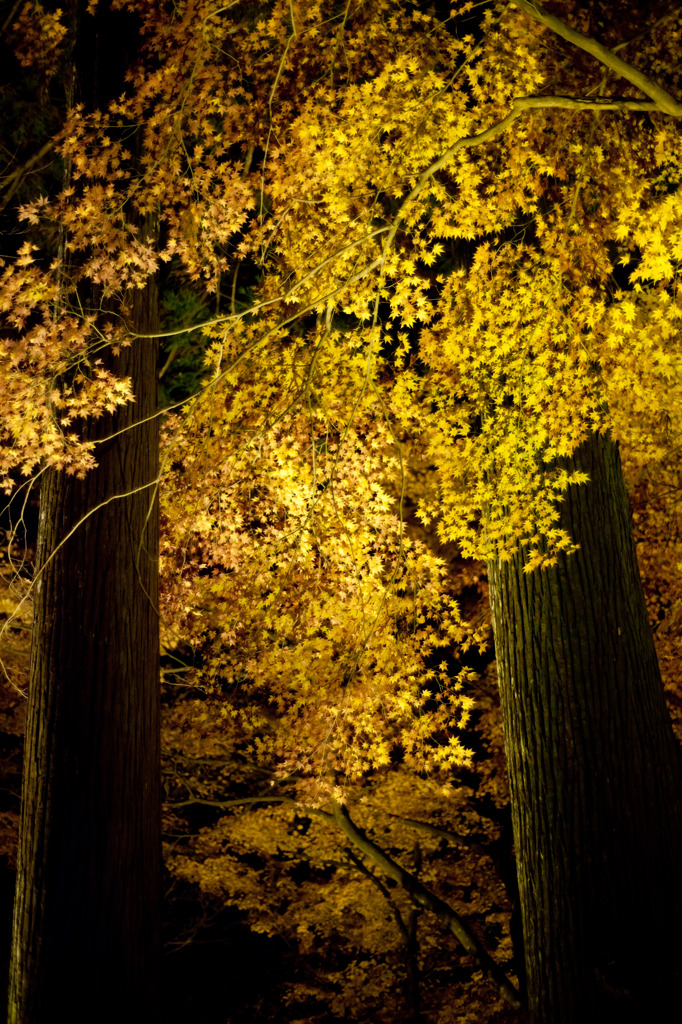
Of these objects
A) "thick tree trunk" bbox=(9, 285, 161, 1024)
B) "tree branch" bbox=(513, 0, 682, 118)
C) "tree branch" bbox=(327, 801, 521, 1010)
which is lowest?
"tree branch" bbox=(327, 801, 521, 1010)

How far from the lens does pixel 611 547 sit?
5.21 meters

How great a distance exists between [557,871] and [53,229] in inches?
362

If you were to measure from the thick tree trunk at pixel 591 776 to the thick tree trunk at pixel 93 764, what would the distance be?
2419 mm

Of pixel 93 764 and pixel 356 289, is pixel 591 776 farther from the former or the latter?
pixel 356 289

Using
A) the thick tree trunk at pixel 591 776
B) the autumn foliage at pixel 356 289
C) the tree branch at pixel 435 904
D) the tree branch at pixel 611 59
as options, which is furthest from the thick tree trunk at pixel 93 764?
the tree branch at pixel 435 904

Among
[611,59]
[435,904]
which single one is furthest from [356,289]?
[435,904]

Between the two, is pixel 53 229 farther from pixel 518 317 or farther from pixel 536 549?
pixel 536 549

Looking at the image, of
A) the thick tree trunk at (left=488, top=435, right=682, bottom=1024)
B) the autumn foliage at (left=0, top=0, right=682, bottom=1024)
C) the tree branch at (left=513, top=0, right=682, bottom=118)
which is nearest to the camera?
the tree branch at (left=513, top=0, right=682, bottom=118)

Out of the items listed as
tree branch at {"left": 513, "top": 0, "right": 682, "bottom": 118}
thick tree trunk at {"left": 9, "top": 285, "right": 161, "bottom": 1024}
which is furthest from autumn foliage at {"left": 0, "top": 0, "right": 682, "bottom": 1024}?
thick tree trunk at {"left": 9, "top": 285, "right": 161, "bottom": 1024}

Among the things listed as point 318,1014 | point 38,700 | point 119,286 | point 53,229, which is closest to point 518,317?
point 119,286

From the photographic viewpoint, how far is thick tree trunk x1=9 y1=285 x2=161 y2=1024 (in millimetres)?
4504

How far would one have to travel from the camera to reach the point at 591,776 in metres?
4.72

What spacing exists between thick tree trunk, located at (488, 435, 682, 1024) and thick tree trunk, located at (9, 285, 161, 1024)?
2.42m

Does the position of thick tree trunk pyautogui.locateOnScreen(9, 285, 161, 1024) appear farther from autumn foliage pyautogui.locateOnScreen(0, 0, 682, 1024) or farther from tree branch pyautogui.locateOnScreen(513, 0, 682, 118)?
tree branch pyautogui.locateOnScreen(513, 0, 682, 118)
